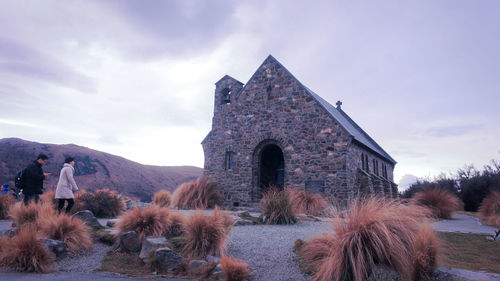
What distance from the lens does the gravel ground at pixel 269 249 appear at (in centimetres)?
520

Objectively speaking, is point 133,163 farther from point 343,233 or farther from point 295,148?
point 343,233

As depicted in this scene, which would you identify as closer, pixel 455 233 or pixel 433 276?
pixel 433 276

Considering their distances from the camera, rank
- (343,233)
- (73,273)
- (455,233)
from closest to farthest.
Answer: (343,233) < (73,273) < (455,233)

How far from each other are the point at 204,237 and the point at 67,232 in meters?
3.11

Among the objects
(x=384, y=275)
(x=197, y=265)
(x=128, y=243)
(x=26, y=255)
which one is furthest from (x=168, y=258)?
(x=384, y=275)

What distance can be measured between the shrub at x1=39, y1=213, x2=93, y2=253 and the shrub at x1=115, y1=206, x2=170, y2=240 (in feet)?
2.50

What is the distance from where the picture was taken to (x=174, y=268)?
5.67 m

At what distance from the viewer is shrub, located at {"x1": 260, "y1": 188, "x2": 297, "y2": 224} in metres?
9.61

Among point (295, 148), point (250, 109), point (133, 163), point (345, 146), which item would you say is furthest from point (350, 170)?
point (133, 163)

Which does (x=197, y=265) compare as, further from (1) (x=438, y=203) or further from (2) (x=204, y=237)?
(1) (x=438, y=203)

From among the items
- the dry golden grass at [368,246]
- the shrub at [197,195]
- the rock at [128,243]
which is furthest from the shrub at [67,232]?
the shrub at [197,195]

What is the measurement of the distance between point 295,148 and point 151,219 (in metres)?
9.84

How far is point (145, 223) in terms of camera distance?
7254 millimetres

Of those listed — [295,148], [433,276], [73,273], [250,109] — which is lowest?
[73,273]
